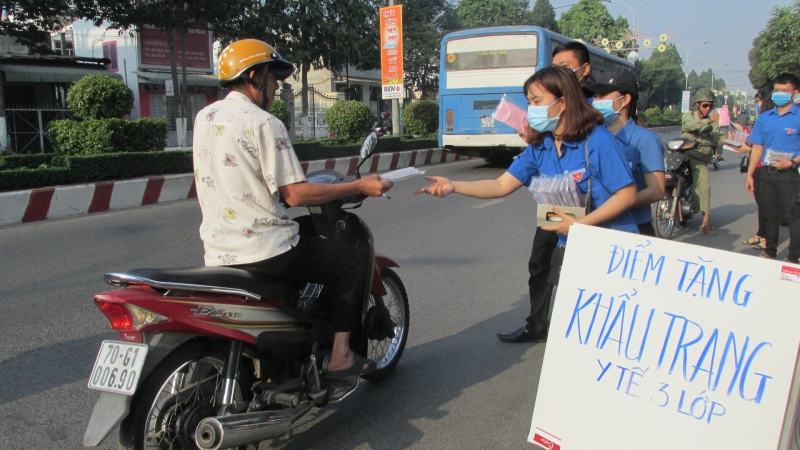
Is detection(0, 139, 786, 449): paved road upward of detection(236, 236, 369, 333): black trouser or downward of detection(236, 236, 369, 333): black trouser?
downward

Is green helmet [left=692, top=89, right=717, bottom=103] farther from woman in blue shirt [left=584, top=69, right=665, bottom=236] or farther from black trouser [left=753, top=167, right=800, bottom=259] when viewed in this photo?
woman in blue shirt [left=584, top=69, right=665, bottom=236]

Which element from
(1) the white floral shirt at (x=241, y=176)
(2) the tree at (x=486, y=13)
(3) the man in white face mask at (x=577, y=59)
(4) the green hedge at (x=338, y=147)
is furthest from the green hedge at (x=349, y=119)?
(2) the tree at (x=486, y=13)

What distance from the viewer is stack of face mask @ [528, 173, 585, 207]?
2.97 meters

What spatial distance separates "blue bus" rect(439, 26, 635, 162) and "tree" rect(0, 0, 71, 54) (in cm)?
1102

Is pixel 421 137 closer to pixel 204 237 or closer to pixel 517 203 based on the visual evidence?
pixel 517 203

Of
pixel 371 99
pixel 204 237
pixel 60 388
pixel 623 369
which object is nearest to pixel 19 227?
pixel 60 388

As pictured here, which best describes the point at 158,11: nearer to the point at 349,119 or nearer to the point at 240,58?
the point at 349,119

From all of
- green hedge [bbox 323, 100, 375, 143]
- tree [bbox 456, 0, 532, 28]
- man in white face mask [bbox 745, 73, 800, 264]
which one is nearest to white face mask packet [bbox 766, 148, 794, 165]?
man in white face mask [bbox 745, 73, 800, 264]

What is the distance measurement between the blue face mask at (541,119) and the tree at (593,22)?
64427 mm

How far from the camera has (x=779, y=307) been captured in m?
1.93

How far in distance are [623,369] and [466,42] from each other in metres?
13.5

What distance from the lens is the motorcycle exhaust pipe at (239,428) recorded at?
2.25 meters

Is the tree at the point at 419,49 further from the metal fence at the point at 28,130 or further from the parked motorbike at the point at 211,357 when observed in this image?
the parked motorbike at the point at 211,357

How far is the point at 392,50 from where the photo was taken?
1731 cm
